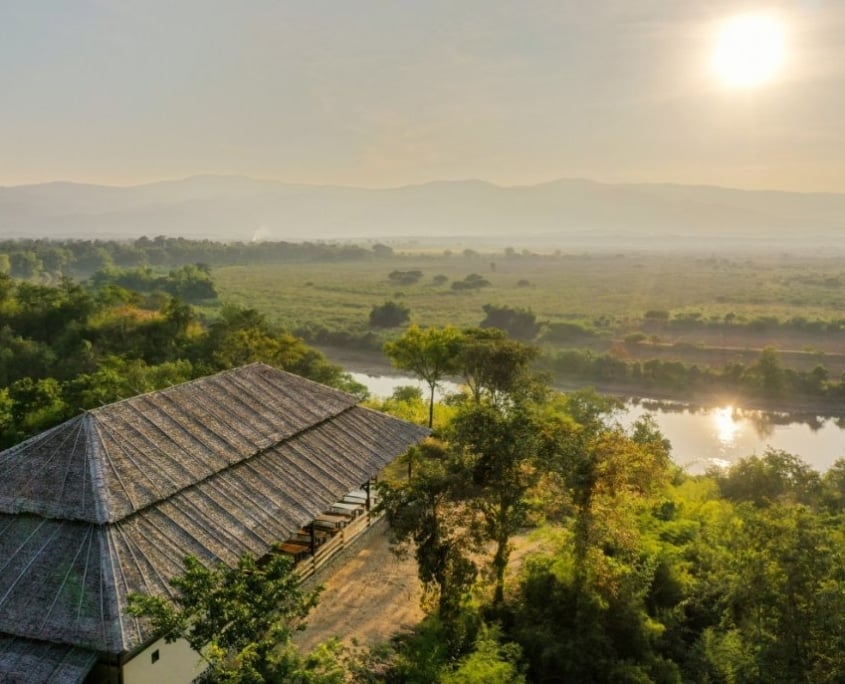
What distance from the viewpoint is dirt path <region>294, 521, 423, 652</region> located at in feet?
51.2

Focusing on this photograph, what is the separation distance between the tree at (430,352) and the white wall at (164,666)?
17.8 m

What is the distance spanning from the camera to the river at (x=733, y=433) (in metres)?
39.9

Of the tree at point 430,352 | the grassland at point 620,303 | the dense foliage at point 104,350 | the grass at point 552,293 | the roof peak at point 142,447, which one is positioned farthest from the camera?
the grass at point 552,293

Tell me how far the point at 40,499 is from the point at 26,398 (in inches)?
630

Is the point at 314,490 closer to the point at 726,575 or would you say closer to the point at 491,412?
the point at 491,412

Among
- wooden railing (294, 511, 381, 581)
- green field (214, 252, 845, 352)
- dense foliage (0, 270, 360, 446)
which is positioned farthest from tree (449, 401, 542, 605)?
green field (214, 252, 845, 352)

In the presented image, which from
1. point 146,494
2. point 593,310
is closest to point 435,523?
point 146,494

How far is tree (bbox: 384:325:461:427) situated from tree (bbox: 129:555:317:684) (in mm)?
20299

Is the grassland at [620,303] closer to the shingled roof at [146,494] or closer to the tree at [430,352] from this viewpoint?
the tree at [430,352]

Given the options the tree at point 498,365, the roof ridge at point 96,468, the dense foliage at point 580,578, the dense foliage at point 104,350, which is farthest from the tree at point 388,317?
the roof ridge at point 96,468

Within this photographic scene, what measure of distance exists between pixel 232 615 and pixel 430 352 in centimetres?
2162

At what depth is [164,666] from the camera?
40.7ft

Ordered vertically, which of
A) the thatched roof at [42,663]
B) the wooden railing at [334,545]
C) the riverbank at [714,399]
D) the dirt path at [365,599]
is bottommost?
the riverbank at [714,399]

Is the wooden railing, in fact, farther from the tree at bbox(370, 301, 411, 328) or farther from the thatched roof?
the tree at bbox(370, 301, 411, 328)
